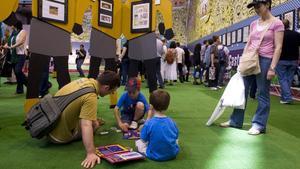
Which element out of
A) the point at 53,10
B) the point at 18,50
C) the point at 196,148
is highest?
the point at 53,10

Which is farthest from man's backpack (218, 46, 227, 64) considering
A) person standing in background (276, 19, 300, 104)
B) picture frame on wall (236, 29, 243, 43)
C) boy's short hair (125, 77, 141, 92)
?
boy's short hair (125, 77, 141, 92)

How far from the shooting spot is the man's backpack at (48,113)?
3147 mm

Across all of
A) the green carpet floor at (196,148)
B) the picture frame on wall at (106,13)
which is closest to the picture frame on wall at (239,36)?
the green carpet floor at (196,148)

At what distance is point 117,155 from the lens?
2.97 meters

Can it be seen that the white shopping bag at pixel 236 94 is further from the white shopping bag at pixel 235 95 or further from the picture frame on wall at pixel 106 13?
the picture frame on wall at pixel 106 13

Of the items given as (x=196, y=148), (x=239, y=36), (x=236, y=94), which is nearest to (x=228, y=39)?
(x=239, y=36)

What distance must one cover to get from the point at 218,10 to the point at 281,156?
1259cm

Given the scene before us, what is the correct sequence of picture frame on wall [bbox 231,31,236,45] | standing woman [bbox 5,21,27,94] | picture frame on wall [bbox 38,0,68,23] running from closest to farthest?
picture frame on wall [bbox 38,0,68,23]
standing woman [bbox 5,21,27,94]
picture frame on wall [bbox 231,31,236,45]

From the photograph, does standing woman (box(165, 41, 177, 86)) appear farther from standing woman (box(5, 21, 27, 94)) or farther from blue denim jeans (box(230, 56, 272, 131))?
blue denim jeans (box(230, 56, 272, 131))

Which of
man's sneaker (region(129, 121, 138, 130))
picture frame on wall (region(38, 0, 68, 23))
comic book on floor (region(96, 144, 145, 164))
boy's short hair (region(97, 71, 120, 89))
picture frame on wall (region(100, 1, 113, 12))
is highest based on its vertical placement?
picture frame on wall (region(100, 1, 113, 12))

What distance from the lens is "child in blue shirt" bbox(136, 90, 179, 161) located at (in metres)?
2.93

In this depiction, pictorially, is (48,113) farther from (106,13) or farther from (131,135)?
(106,13)

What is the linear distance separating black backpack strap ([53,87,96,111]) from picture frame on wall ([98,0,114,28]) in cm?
211

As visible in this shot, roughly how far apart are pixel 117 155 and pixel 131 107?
1.27 m
